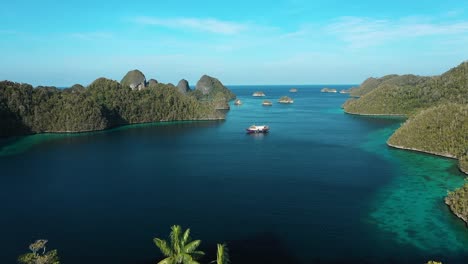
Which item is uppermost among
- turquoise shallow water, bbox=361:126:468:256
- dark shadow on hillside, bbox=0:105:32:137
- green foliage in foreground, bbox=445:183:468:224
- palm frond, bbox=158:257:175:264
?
dark shadow on hillside, bbox=0:105:32:137

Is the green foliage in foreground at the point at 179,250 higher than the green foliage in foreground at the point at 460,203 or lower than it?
higher

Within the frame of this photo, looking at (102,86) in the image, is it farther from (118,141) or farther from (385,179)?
(385,179)

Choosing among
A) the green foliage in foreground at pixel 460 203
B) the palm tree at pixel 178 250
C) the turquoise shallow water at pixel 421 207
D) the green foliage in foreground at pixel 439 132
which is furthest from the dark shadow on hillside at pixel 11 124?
the green foliage in foreground at pixel 460 203

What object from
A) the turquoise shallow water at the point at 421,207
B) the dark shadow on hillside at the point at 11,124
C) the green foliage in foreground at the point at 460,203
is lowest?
the turquoise shallow water at the point at 421,207

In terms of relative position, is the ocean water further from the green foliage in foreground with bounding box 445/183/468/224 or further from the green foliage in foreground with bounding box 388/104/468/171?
the green foliage in foreground with bounding box 388/104/468/171

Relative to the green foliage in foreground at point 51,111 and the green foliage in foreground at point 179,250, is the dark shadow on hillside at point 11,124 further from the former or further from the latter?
the green foliage in foreground at point 179,250

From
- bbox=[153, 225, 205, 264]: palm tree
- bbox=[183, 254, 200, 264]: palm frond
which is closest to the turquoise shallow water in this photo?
bbox=[153, 225, 205, 264]: palm tree
